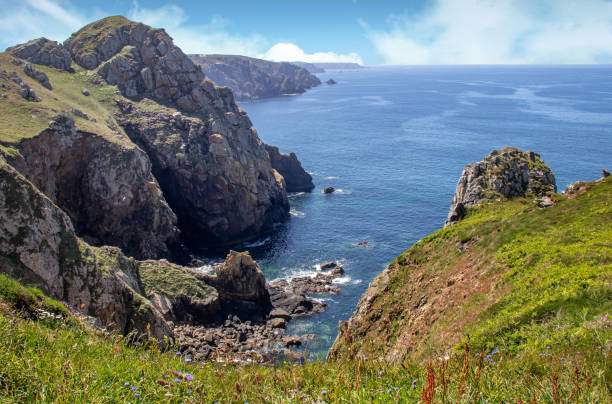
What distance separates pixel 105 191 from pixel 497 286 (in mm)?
58832

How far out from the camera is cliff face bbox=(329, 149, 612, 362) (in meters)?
14.4

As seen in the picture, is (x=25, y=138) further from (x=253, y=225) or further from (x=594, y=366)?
(x=594, y=366)

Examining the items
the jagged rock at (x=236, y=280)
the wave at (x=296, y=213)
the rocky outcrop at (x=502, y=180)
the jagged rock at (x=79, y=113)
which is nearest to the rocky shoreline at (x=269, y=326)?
the jagged rock at (x=236, y=280)

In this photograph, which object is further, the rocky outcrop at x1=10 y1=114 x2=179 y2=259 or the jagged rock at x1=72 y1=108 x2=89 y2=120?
the jagged rock at x1=72 y1=108 x2=89 y2=120

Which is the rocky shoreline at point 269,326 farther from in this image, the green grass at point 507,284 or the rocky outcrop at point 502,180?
the rocky outcrop at point 502,180

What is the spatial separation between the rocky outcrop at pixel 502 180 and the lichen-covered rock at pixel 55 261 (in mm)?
28846

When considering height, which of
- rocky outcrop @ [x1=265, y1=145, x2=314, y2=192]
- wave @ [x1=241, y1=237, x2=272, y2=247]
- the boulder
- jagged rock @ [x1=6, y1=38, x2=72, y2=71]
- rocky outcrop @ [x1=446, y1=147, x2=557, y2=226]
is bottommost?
wave @ [x1=241, y1=237, x2=272, y2=247]

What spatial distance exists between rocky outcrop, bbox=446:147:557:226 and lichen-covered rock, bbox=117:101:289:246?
47.5 metres

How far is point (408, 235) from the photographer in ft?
245

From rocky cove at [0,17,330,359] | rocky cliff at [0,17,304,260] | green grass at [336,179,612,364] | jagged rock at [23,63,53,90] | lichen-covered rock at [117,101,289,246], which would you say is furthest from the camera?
lichen-covered rock at [117,101,289,246]

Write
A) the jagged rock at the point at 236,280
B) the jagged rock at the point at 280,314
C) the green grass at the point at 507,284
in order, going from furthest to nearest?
the jagged rock at the point at 236,280, the jagged rock at the point at 280,314, the green grass at the point at 507,284

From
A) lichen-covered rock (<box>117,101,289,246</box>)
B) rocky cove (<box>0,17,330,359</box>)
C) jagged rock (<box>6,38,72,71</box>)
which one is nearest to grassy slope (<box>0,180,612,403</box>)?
rocky cove (<box>0,17,330,359</box>)

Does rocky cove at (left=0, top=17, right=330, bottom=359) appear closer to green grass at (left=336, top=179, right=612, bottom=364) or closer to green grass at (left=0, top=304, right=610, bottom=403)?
green grass at (left=0, top=304, right=610, bottom=403)

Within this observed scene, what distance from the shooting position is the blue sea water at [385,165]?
69.0 m
